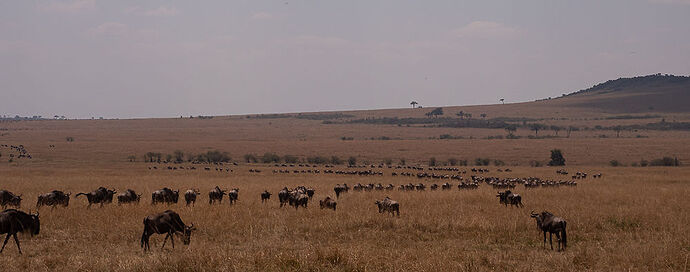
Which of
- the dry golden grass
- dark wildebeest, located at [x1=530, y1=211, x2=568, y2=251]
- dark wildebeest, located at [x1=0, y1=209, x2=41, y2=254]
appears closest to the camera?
the dry golden grass

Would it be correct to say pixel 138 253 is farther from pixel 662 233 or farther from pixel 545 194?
pixel 545 194

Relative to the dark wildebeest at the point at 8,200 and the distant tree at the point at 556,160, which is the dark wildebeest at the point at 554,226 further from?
the distant tree at the point at 556,160

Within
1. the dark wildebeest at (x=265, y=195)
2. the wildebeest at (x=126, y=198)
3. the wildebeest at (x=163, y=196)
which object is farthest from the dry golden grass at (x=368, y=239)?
the wildebeest at (x=163, y=196)

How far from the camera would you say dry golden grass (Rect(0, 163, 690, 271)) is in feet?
32.1

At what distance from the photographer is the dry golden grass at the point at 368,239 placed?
9773mm

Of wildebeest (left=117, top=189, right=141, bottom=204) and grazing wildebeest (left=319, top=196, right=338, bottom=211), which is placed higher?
wildebeest (left=117, top=189, right=141, bottom=204)

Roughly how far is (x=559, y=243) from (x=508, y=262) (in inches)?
75.1

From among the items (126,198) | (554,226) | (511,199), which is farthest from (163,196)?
(554,226)

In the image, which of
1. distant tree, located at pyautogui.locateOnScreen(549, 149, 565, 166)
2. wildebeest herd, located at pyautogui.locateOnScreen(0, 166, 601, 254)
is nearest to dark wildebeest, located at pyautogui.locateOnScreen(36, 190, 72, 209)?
wildebeest herd, located at pyautogui.locateOnScreen(0, 166, 601, 254)

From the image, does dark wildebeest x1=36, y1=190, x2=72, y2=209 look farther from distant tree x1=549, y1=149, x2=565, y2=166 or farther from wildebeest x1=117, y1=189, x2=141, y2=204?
distant tree x1=549, y1=149, x2=565, y2=166

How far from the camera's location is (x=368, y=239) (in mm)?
13586

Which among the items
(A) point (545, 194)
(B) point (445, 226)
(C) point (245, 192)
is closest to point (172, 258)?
(B) point (445, 226)

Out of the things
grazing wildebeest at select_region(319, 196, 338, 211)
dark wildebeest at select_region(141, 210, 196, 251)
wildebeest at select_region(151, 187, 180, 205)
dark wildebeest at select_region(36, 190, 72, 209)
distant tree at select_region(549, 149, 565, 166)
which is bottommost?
distant tree at select_region(549, 149, 565, 166)

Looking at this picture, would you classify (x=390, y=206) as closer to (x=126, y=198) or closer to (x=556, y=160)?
(x=126, y=198)
